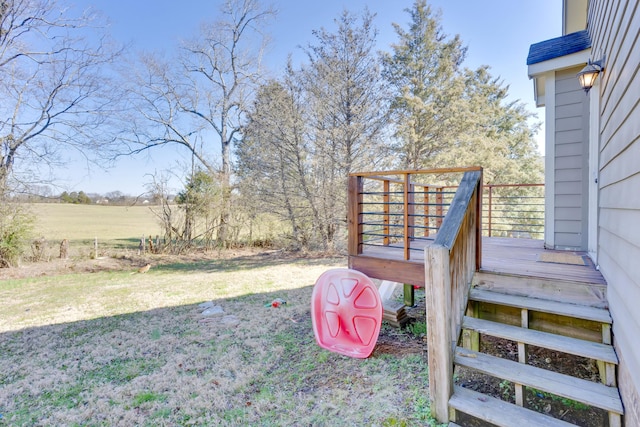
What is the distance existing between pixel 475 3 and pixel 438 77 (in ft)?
7.55

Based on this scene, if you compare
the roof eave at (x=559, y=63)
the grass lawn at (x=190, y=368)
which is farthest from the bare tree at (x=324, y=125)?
the roof eave at (x=559, y=63)

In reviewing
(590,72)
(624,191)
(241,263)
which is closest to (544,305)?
(624,191)

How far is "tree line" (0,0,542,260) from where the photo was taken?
8789mm

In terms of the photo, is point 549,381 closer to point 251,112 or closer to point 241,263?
point 241,263

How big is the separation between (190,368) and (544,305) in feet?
9.81

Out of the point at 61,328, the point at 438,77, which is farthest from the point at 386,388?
the point at 438,77

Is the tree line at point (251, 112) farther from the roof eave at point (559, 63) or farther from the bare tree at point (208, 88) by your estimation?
the roof eave at point (559, 63)

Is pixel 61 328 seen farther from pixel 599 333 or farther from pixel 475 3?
pixel 475 3

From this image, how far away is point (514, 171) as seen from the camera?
42.5ft

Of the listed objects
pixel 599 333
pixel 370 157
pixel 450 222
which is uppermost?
pixel 370 157

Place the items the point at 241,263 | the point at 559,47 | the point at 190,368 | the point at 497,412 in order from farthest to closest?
the point at 241,263 < the point at 559,47 < the point at 190,368 < the point at 497,412

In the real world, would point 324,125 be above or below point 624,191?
above

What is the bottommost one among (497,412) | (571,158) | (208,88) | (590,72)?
(497,412)

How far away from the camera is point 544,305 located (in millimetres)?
2268
